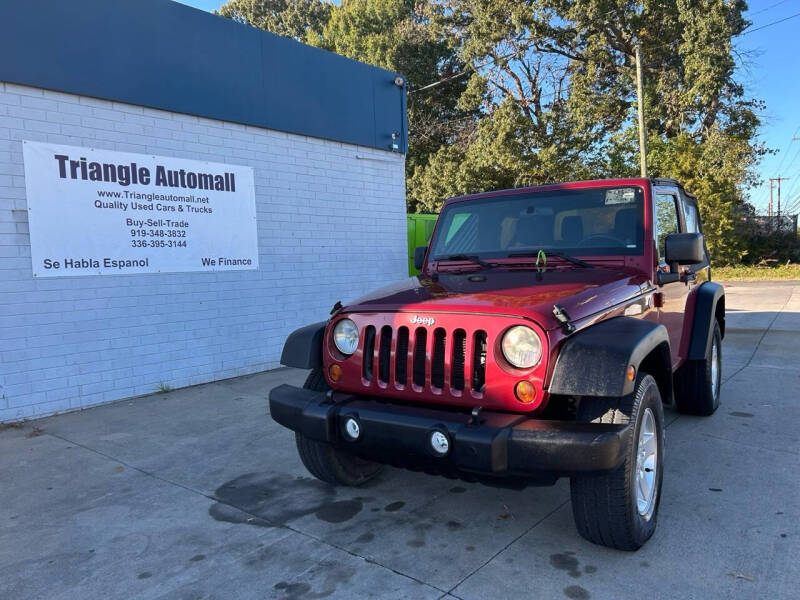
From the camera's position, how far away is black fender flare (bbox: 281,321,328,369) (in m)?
3.31

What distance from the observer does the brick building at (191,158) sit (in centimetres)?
552

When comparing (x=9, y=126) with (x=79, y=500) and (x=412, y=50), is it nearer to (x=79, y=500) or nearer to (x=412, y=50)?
(x=79, y=500)

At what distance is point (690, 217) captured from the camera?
16.9 feet

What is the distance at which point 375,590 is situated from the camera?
260cm

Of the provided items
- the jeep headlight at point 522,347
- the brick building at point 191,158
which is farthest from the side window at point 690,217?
the brick building at point 191,158

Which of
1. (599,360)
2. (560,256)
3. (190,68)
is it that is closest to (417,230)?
(190,68)

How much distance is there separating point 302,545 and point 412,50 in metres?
25.8

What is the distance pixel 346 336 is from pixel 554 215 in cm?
175

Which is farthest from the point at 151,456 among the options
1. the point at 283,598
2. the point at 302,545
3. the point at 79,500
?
the point at 283,598

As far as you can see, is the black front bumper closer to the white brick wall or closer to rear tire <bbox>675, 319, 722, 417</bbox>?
rear tire <bbox>675, 319, 722, 417</bbox>

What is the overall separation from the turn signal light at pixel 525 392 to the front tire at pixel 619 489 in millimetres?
273

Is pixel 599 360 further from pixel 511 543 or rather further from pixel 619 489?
pixel 511 543

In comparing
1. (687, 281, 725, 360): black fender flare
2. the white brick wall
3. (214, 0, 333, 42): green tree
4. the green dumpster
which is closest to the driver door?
(687, 281, 725, 360): black fender flare

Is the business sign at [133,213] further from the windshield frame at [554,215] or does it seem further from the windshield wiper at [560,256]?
the windshield wiper at [560,256]
